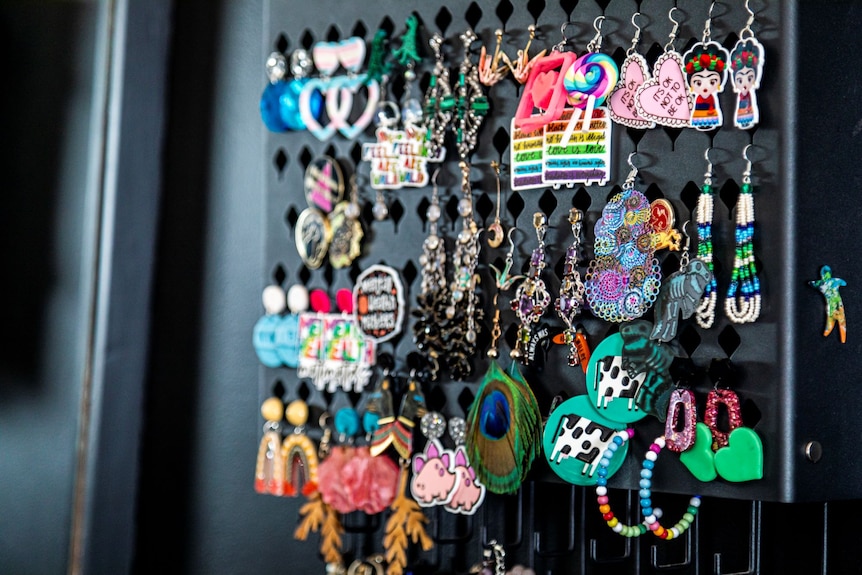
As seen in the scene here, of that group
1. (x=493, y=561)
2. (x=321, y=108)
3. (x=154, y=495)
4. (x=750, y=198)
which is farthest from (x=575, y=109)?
(x=154, y=495)

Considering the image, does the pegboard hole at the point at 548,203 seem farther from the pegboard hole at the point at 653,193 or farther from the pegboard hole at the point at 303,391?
the pegboard hole at the point at 303,391

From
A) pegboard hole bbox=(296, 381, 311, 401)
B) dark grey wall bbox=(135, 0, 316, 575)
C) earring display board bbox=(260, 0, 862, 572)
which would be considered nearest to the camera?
earring display board bbox=(260, 0, 862, 572)

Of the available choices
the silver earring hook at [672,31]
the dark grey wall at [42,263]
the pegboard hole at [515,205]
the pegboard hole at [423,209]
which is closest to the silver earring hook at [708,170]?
the silver earring hook at [672,31]

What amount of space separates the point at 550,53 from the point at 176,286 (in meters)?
0.63

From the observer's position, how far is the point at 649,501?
91 centimetres

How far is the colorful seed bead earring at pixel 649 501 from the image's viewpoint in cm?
90

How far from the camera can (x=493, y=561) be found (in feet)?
3.63

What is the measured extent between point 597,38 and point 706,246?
23cm

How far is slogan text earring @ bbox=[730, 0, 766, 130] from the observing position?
0.85 m

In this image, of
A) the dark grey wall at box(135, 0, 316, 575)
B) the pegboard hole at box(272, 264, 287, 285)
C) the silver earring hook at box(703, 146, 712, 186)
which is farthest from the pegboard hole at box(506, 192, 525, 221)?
the dark grey wall at box(135, 0, 316, 575)

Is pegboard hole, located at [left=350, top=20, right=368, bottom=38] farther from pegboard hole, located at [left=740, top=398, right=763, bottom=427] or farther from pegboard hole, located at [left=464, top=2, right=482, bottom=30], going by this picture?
pegboard hole, located at [left=740, top=398, right=763, bottom=427]

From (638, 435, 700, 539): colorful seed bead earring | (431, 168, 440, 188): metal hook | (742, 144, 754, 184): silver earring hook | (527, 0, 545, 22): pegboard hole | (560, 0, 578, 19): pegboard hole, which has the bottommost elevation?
Answer: (638, 435, 700, 539): colorful seed bead earring

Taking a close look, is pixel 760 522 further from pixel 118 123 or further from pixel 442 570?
pixel 118 123

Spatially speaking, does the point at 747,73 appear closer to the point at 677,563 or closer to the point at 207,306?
the point at 677,563
